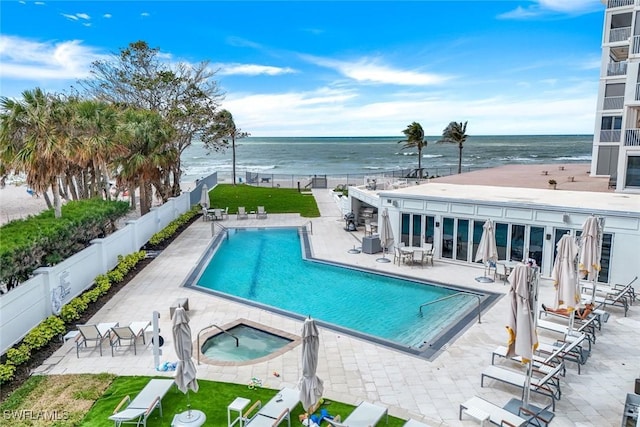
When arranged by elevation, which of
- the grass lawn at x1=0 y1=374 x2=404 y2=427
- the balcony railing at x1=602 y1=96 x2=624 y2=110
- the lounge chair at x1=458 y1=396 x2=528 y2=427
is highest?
the balcony railing at x1=602 y1=96 x2=624 y2=110

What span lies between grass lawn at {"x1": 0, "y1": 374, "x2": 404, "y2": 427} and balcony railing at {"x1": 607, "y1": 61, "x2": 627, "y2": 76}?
2993 centimetres

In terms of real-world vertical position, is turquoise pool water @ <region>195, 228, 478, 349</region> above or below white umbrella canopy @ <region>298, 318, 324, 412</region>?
below

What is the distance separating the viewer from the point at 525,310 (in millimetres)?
6672

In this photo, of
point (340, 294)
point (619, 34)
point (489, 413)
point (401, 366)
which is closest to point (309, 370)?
point (489, 413)

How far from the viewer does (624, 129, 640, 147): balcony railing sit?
1908 centimetres

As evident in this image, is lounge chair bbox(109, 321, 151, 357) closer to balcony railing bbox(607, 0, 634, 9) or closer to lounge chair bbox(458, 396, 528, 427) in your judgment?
lounge chair bbox(458, 396, 528, 427)

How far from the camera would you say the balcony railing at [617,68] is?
89.3 feet

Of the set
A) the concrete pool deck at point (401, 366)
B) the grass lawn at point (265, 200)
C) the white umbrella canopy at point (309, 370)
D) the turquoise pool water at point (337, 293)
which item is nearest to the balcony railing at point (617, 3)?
the grass lawn at point (265, 200)

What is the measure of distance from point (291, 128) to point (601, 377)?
82.6 meters

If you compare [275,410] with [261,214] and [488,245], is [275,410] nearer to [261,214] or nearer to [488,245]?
[488,245]

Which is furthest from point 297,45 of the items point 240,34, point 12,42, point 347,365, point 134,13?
point 347,365

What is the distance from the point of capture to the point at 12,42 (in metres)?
23.9

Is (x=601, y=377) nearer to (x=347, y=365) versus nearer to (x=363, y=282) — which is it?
(x=347, y=365)

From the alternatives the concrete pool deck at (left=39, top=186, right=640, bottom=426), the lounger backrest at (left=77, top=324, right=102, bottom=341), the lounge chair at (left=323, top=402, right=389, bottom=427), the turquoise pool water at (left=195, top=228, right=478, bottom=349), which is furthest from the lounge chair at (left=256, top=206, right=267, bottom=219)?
the lounge chair at (left=323, top=402, right=389, bottom=427)
